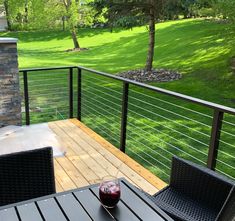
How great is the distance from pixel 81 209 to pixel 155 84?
26.0 feet

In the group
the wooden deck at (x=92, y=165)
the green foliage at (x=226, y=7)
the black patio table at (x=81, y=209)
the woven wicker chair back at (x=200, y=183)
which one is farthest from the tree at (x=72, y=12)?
the black patio table at (x=81, y=209)

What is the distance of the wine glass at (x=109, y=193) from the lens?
58.7 inches

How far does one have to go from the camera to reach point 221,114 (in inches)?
97.9

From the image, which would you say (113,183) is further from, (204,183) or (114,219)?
(204,183)

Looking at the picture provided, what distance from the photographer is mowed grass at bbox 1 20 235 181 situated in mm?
4781

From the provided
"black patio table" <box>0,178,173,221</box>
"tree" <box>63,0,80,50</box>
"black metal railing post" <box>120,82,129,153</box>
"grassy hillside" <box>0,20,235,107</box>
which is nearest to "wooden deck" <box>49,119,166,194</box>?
"black metal railing post" <box>120,82,129,153</box>

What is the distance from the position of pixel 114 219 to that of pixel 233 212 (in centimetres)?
51

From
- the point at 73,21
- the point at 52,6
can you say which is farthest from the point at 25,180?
the point at 52,6

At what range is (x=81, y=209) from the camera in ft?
5.07

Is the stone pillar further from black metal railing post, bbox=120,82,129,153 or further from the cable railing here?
black metal railing post, bbox=120,82,129,153

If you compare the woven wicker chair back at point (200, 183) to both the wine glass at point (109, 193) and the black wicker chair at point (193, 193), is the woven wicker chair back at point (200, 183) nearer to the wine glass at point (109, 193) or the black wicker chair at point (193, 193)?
the black wicker chair at point (193, 193)

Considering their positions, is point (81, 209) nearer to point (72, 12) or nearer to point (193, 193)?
point (193, 193)

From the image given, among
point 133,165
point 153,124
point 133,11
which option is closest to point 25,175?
point 133,165

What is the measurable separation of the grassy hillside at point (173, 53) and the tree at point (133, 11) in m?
1.95
